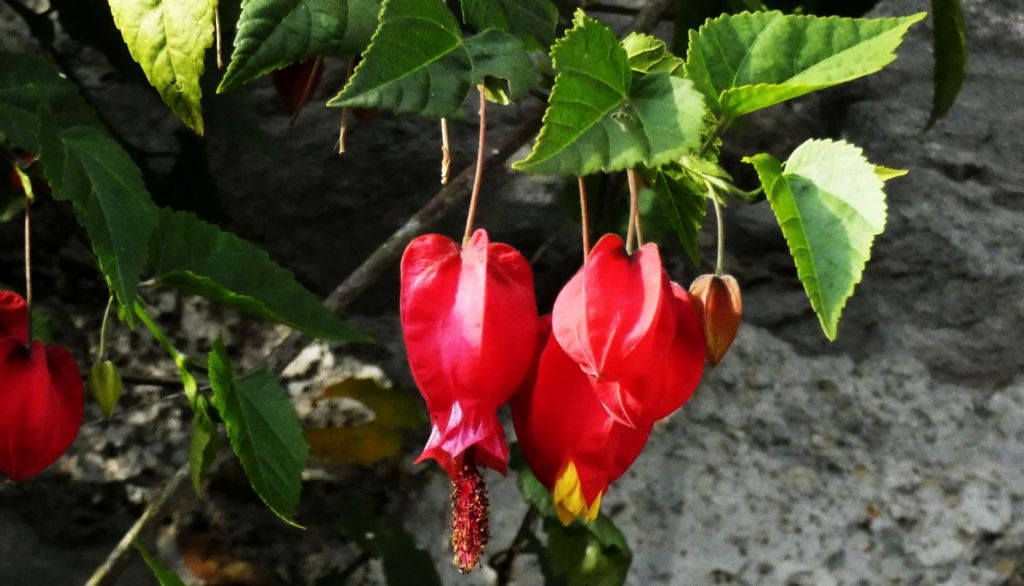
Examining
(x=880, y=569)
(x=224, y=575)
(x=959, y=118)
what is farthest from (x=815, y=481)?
(x=224, y=575)

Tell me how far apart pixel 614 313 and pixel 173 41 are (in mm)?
177

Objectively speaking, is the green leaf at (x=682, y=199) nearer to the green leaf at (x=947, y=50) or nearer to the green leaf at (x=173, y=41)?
the green leaf at (x=173, y=41)

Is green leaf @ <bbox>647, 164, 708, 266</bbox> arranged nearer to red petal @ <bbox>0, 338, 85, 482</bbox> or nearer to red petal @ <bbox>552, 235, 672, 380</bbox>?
red petal @ <bbox>552, 235, 672, 380</bbox>

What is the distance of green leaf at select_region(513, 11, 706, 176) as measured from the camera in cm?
35

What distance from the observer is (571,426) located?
0.43 m

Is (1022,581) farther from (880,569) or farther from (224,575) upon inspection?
(224,575)

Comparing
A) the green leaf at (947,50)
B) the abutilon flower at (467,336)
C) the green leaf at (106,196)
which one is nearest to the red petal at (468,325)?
the abutilon flower at (467,336)

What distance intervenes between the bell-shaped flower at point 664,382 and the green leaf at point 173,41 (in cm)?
17

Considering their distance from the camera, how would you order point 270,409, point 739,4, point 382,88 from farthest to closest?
point 739,4 → point 270,409 → point 382,88

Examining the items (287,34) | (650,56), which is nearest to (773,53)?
(650,56)

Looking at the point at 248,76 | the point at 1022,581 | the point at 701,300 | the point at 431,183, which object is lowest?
the point at 1022,581

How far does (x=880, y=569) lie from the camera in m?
0.88

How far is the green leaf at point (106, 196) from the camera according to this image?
1.60 ft

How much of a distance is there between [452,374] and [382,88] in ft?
0.35
